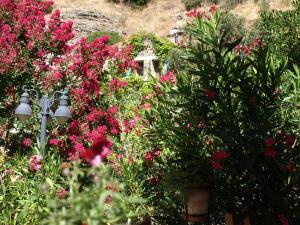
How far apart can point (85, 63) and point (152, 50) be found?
11701mm

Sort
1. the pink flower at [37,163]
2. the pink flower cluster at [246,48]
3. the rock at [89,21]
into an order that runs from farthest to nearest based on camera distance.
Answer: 1. the rock at [89,21]
2. the pink flower at [37,163]
3. the pink flower cluster at [246,48]

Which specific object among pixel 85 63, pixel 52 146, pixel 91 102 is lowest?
pixel 52 146

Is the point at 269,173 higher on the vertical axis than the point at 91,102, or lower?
higher

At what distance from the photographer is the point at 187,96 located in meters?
4.23

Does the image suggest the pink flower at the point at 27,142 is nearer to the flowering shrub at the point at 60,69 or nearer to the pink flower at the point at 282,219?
the flowering shrub at the point at 60,69

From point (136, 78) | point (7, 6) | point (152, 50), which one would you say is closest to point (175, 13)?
point (152, 50)

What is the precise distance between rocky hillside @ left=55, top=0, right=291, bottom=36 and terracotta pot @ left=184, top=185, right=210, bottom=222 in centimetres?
2342

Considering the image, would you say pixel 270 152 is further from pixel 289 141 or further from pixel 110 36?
pixel 110 36

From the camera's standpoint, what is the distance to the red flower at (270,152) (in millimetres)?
3591

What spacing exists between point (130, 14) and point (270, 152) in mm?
30319

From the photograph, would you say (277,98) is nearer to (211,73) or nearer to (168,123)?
(211,73)

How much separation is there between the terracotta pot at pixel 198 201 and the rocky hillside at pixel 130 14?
23.4 m

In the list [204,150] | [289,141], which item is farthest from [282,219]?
[204,150]

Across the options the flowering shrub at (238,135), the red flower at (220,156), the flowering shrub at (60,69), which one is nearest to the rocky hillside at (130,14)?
the flowering shrub at (60,69)
